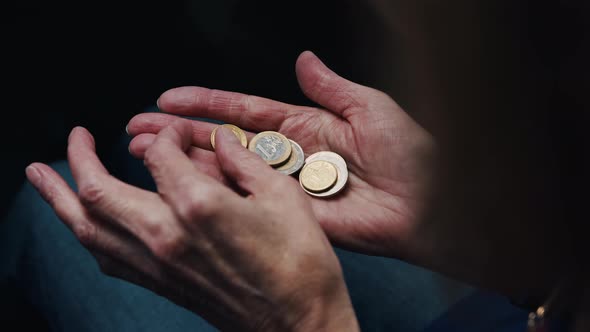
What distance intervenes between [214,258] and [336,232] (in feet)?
1.51

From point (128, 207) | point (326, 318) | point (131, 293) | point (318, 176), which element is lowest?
point (131, 293)

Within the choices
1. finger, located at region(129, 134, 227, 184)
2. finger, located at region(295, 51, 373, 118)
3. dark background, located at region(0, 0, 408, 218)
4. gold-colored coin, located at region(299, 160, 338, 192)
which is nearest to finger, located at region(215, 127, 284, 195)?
finger, located at region(129, 134, 227, 184)

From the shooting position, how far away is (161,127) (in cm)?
149

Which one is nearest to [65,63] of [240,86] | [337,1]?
[240,86]

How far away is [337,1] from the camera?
2139 mm

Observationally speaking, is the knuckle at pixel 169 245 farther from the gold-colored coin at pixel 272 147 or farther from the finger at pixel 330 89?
the finger at pixel 330 89

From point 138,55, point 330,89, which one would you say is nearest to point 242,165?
point 330,89

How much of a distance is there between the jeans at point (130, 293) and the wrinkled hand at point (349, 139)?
14cm

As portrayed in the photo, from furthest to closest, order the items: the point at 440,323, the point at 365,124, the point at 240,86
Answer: the point at 240,86
the point at 365,124
the point at 440,323

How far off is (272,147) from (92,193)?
636mm

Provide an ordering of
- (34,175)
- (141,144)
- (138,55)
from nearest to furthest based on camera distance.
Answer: (34,175), (141,144), (138,55)

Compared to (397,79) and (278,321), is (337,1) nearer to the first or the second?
(397,79)

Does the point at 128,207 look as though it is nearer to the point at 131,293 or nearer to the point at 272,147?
the point at 131,293

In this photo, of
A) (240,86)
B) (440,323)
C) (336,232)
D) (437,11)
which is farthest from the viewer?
(240,86)
